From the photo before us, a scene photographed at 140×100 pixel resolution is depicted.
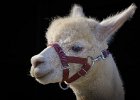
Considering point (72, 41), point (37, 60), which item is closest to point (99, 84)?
point (72, 41)

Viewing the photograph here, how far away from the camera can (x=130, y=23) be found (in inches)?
315

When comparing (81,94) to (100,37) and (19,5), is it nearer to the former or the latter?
(100,37)

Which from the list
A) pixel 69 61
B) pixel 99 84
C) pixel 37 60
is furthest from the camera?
pixel 99 84

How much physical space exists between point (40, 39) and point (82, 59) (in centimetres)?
307

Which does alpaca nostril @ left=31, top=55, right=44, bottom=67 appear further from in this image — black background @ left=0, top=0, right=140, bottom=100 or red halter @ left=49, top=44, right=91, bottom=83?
black background @ left=0, top=0, right=140, bottom=100

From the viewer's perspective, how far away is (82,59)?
17.0 feet

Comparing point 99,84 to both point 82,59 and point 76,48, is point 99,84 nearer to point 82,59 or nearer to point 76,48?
point 82,59

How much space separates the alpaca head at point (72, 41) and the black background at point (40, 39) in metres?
2.55

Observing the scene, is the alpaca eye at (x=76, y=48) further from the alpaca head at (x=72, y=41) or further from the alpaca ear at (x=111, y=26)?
the alpaca ear at (x=111, y=26)

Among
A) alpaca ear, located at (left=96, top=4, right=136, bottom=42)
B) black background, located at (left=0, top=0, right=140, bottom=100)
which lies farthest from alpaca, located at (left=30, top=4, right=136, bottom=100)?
black background, located at (left=0, top=0, right=140, bottom=100)

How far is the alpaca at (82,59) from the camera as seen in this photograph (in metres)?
5.00

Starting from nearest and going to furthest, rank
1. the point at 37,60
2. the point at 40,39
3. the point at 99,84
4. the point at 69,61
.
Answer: the point at 37,60 → the point at 69,61 → the point at 99,84 → the point at 40,39

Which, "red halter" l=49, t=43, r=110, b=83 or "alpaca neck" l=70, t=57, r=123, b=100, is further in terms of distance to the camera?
"alpaca neck" l=70, t=57, r=123, b=100

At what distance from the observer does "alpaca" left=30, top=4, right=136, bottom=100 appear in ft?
16.4
